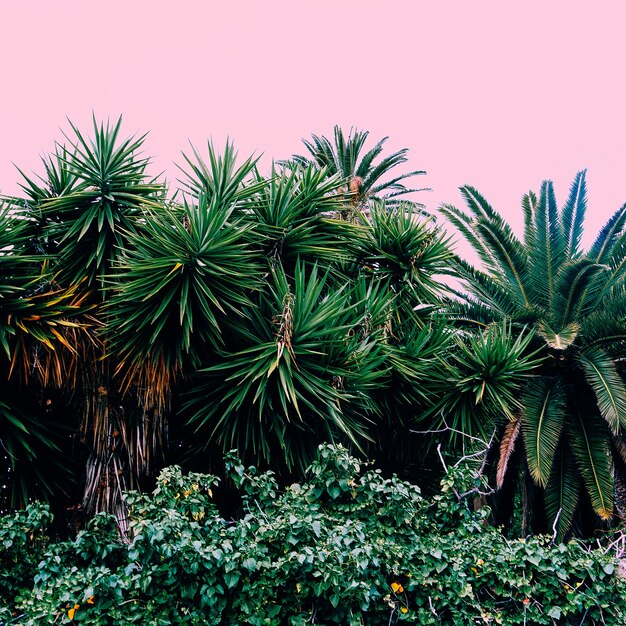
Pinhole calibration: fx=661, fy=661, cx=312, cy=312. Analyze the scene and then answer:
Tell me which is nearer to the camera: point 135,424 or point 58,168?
point 135,424

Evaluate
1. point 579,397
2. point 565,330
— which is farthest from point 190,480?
point 579,397

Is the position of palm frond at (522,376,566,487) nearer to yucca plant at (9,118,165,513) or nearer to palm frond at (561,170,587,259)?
palm frond at (561,170,587,259)

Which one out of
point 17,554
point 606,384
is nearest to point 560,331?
point 606,384

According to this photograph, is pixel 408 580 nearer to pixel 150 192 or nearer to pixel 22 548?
pixel 22 548

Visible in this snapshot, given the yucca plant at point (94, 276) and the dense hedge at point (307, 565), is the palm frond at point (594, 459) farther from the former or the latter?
the yucca plant at point (94, 276)

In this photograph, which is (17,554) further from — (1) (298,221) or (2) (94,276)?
(1) (298,221)

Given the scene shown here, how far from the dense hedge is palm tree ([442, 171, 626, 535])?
441cm

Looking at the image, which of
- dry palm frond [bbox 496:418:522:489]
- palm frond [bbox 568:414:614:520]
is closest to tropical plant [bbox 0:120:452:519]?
dry palm frond [bbox 496:418:522:489]

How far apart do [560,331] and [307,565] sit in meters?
7.26

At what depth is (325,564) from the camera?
4410mm

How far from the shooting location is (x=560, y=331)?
1045 cm

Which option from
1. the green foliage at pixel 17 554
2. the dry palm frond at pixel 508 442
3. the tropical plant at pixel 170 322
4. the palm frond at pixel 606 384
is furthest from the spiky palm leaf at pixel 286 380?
the palm frond at pixel 606 384

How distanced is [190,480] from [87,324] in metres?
2.52

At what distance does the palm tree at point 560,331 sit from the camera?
10.0 m
